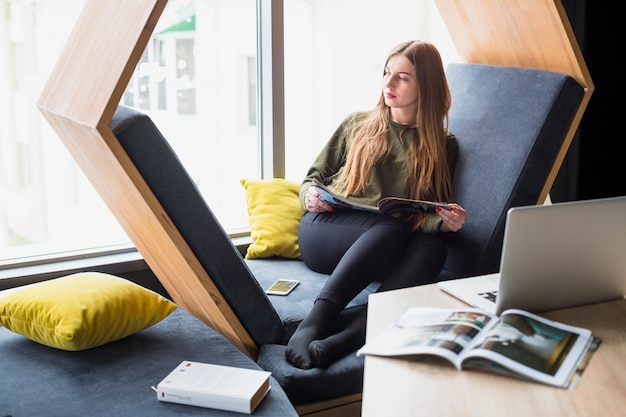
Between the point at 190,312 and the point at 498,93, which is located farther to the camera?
the point at 498,93


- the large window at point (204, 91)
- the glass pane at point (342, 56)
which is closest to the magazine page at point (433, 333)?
the large window at point (204, 91)

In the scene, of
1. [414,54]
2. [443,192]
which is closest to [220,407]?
[443,192]

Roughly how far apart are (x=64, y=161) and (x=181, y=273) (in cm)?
99

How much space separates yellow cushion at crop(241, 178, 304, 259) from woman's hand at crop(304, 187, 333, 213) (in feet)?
0.60

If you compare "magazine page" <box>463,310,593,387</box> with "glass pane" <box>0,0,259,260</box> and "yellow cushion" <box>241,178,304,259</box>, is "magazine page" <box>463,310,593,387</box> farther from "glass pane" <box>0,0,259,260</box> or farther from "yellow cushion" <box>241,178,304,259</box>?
"glass pane" <box>0,0,259,260</box>

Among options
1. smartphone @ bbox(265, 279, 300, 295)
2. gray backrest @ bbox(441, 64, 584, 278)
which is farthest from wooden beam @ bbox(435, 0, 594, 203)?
smartphone @ bbox(265, 279, 300, 295)

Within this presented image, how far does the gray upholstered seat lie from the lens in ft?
6.45

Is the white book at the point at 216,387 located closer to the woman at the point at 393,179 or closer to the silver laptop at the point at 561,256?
the silver laptop at the point at 561,256

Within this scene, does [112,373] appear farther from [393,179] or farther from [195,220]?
[393,179]

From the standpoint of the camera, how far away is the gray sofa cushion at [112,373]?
1604 millimetres

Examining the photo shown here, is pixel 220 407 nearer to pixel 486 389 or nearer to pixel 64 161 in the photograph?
pixel 486 389

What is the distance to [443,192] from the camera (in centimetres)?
264

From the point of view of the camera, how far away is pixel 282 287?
2465mm

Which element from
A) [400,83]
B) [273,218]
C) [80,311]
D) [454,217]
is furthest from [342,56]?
[80,311]
